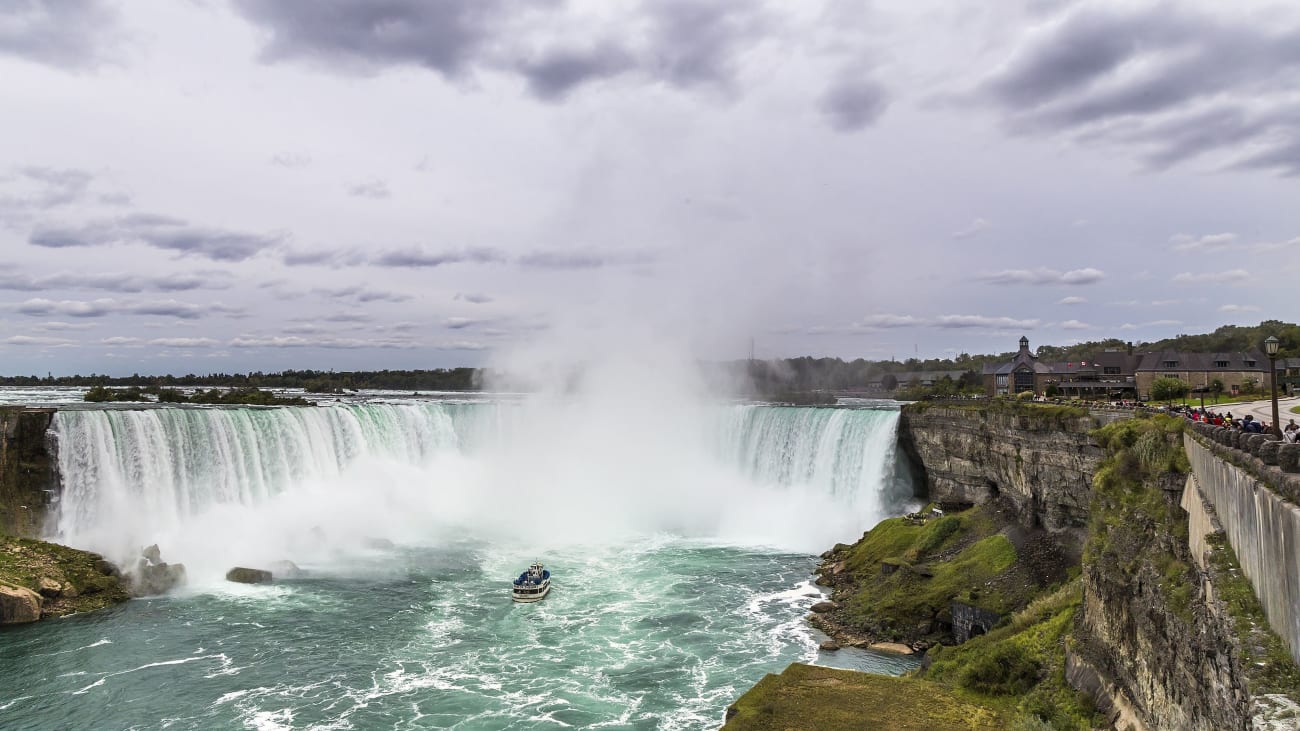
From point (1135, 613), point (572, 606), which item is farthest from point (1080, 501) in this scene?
point (572, 606)

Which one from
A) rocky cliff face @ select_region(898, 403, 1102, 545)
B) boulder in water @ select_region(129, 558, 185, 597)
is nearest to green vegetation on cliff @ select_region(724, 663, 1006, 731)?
rocky cliff face @ select_region(898, 403, 1102, 545)

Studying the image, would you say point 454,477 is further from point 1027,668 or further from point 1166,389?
point 1166,389

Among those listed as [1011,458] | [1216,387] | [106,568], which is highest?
[1216,387]

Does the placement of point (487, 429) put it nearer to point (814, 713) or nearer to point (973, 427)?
point (973, 427)

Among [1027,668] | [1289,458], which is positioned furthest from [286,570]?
[1289,458]

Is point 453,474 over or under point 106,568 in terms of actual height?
over

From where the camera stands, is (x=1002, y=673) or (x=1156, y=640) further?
(x=1002, y=673)

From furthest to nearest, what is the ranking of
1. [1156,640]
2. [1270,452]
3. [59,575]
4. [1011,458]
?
[1011,458], [59,575], [1156,640], [1270,452]
